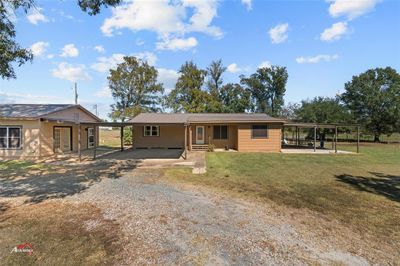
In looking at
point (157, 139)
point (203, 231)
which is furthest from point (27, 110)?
point (203, 231)

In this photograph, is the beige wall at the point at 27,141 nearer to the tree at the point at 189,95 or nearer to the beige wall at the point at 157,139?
the beige wall at the point at 157,139

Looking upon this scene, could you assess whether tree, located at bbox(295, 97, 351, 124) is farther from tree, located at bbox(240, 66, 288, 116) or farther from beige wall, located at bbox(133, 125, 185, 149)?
beige wall, located at bbox(133, 125, 185, 149)

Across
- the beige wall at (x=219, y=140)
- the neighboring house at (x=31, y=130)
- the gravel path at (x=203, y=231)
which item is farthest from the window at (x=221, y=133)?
A: the gravel path at (x=203, y=231)

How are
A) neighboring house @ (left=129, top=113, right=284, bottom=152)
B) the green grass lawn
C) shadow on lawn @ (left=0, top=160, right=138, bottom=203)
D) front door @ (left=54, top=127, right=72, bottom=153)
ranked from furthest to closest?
1. neighboring house @ (left=129, top=113, right=284, bottom=152)
2. front door @ (left=54, top=127, right=72, bottom=153)
3. shadow on lawn @ (left=0, top=160, right=138, bottom=203)
4. the green grass lawn

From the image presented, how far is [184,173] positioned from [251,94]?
129ft

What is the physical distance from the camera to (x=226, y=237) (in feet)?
13.1

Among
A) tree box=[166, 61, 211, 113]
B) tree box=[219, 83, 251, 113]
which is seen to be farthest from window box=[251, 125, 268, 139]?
tree box=[219, 83, 251, 113]

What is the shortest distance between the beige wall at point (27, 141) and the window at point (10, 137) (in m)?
0.23

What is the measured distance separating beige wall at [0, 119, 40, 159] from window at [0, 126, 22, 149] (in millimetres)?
233

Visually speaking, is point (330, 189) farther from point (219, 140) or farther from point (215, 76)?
point (215, 76)

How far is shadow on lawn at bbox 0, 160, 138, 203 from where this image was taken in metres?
6.63

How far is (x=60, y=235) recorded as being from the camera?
157 inches

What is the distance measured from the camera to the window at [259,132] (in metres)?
17.6

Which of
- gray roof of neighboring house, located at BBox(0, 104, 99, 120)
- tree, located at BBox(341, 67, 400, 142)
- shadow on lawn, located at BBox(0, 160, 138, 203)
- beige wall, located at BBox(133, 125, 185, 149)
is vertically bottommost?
shadow on lawn, located at BBox(0, 160, 138, 203)
